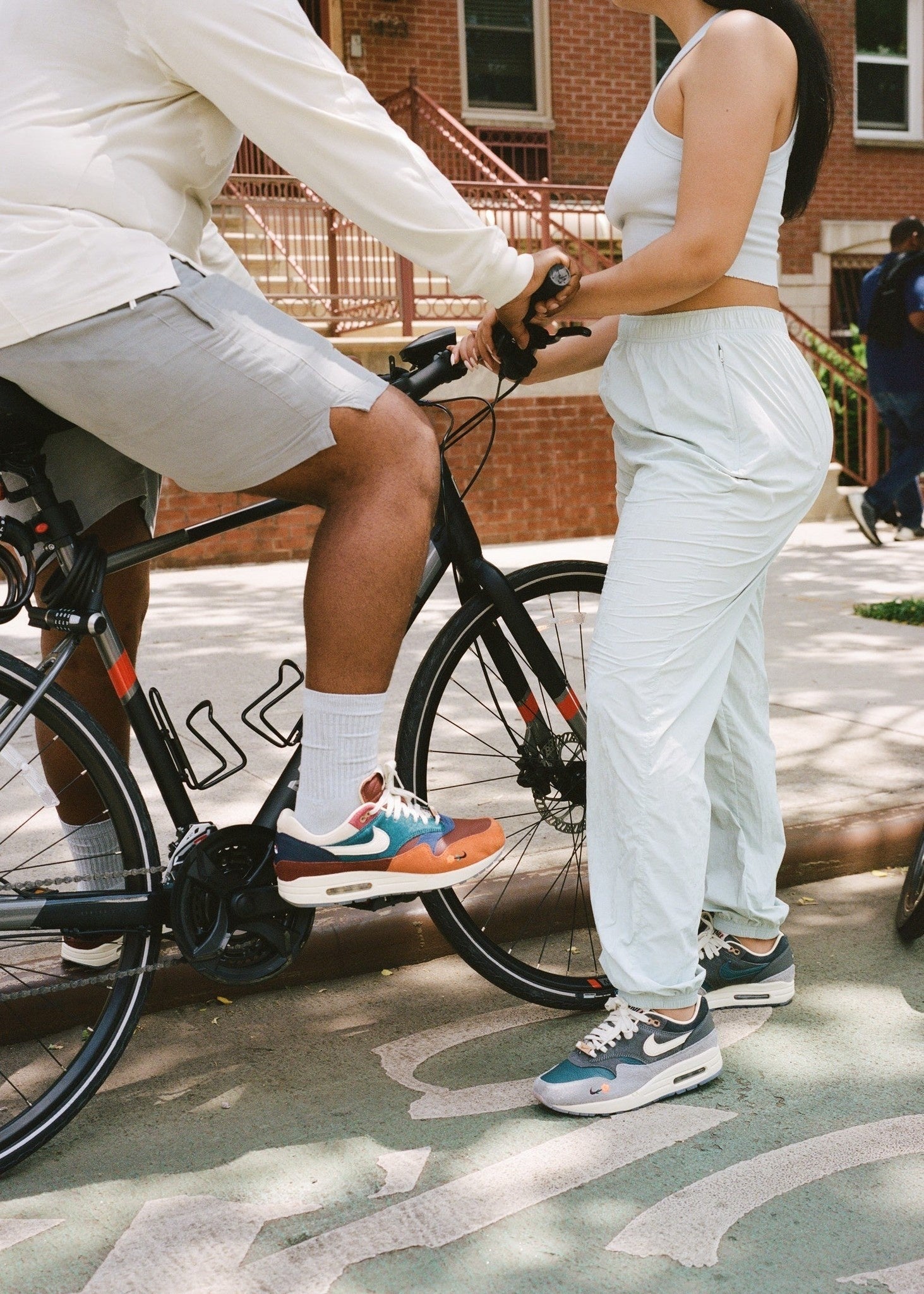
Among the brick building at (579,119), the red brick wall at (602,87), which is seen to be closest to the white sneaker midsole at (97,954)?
the brick building at (579,119)

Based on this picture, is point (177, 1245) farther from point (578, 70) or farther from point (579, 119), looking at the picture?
point (578, 70)

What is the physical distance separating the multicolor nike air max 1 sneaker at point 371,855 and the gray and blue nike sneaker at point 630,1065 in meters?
0.43

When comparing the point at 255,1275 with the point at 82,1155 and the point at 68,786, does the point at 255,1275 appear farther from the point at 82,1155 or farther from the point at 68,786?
the point at 68,786

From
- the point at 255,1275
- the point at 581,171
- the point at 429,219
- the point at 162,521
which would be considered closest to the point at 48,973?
the point at 255,1275

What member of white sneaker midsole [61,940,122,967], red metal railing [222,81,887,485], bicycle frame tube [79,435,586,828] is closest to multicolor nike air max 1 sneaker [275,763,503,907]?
bicycle frame tube [79,435,586,828]

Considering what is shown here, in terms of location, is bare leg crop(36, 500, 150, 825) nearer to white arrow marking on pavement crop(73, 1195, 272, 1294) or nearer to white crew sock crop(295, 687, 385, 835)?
white crew sock crop(295, 687, 385, 835)

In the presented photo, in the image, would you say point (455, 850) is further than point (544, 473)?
No

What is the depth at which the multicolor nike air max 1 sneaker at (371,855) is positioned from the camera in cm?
262

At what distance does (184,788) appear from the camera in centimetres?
286

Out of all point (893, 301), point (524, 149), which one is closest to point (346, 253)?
point (893, 301)

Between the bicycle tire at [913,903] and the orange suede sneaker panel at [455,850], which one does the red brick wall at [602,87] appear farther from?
the orange suede sneaker panel at [455,850]

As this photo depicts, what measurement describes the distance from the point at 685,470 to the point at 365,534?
2.27ft

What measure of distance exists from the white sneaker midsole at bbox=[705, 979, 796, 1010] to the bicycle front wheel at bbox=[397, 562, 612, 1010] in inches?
9.6

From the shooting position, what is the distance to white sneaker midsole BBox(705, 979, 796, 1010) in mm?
3225
